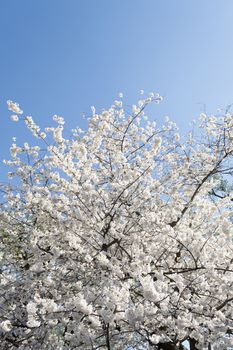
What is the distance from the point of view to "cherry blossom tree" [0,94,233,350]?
4738 mm

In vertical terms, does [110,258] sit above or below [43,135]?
below

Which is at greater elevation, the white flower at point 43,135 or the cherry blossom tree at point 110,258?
the white flower at point 43,135

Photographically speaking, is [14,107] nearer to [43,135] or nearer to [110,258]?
[43,135]

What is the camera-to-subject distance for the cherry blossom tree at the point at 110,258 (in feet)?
15.5

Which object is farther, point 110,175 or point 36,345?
point 110,175

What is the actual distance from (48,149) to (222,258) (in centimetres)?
355

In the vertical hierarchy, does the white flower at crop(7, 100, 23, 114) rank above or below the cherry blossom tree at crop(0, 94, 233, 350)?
above

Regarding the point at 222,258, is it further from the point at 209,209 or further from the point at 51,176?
the point at 51,176

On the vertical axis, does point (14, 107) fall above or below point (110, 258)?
above

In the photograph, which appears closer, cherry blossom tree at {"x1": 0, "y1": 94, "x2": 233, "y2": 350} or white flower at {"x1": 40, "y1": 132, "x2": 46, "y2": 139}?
cherry blossom tree at {"x1": 0, "y1": 94, "x2": 233, "y2": 350}

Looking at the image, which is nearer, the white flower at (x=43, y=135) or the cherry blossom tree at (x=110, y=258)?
the cherry blossom tree at (x=110, y=258)

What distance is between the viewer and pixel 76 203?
6.02m

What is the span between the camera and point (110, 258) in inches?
222

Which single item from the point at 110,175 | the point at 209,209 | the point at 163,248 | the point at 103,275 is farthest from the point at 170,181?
the point at 103,275
